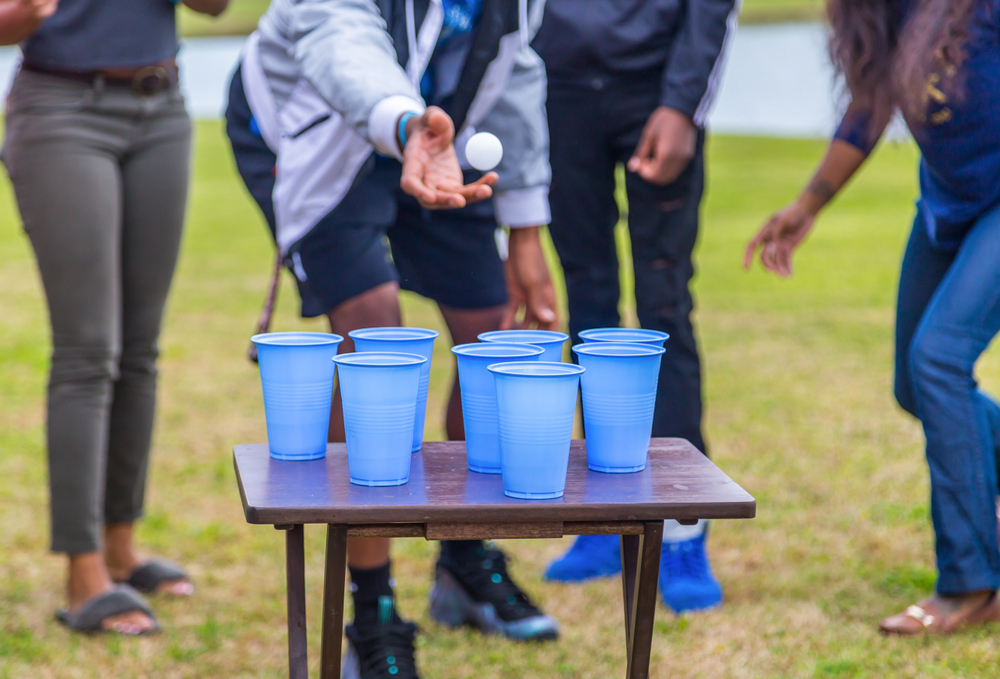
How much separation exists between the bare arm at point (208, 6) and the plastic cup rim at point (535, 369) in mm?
1700

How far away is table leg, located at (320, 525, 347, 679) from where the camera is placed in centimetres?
177

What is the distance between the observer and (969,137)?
2650 millimetres

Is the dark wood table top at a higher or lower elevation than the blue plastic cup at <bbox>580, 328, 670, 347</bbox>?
lower

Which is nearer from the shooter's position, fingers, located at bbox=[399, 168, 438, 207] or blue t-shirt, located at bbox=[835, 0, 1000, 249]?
fingers, located at bbox=[399, 168, 438, 207]

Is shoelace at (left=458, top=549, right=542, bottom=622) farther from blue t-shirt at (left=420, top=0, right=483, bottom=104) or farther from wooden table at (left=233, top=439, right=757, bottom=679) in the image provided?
blue t-shirt at (left=420, top=0, right=483, bottom=104)

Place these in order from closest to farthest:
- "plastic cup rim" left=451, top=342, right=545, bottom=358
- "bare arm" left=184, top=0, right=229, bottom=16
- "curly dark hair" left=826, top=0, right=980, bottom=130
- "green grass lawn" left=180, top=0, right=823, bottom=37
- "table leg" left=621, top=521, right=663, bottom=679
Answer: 1. "table leg" left=621, top=521, right=663, bottom=679
2. "plastic cup rim" left=451, top=342, right=545, bottom=358
3. "curly dark hair" left=826, top=0, right=980, bottom=130
4. "bare arm" left=184, top=0, right=229, bottom=16
5. "green grass lawn" left=180, top=0, right=823, bottom=37

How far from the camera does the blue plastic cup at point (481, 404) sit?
6.21 feet

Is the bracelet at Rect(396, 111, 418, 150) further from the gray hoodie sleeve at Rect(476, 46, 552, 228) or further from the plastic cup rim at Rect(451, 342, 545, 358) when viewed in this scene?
the gray hoodie sleeve at Rect(476, 46, 552, 228)

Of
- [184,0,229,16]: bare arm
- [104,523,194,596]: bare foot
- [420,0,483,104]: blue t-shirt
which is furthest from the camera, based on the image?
[104,523,194,596]: bare foot

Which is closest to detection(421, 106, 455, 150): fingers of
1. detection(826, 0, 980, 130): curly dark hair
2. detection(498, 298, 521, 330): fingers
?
detection(498, 298, 521, 330): fingers

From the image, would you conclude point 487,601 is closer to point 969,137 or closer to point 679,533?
point 679,533

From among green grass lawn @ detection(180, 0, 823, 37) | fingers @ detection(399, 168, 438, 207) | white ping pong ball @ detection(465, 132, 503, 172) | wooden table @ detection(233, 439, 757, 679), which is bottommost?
wooden table @ detection(233, 439, 757, 679)

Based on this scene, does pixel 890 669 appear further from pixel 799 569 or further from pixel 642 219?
pixel 642 219

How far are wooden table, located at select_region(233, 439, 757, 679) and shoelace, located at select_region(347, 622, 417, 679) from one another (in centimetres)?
41
